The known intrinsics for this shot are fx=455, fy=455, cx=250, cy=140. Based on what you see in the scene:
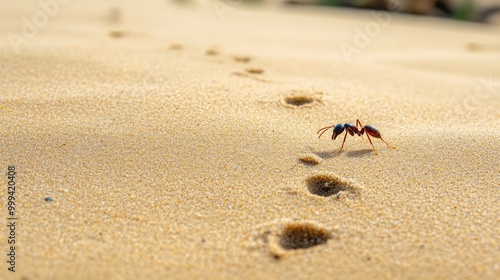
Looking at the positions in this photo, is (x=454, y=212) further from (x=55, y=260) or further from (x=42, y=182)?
(x=42, y=182)

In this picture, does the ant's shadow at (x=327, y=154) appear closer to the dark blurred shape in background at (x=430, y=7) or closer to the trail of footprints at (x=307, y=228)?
the trail of footprints at (x=307, y=228)

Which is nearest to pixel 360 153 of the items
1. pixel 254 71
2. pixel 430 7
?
pixel 254 71

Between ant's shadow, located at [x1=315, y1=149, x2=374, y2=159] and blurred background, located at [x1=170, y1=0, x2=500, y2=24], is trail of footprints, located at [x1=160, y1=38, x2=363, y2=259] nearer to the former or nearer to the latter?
ant's shadow, located at [x1=315, y1=149, x2=374, y2=159]

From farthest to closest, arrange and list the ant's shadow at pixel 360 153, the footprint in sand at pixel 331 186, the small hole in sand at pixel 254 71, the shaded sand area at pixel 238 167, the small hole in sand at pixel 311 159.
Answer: the small hole in sand at pixel 254 71, the ant's shadow at pixel 360 153, the small hole in sand at pixel 311 159, the footprint in sand at pixel 331 186, the shaded sand area at pixel 238 167

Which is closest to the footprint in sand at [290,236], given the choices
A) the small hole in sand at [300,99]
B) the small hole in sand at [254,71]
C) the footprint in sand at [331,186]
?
the footprint in sand at [331,186]

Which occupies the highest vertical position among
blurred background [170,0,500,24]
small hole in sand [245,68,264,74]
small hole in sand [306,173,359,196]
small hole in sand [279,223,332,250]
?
small hole in sand [245,68,264,74]

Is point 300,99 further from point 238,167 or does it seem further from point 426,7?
point 426,7

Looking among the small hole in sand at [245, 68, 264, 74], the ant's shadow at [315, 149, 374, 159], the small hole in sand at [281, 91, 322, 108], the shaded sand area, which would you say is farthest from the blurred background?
the ant's shadow at [315, 149, 374, 159]
